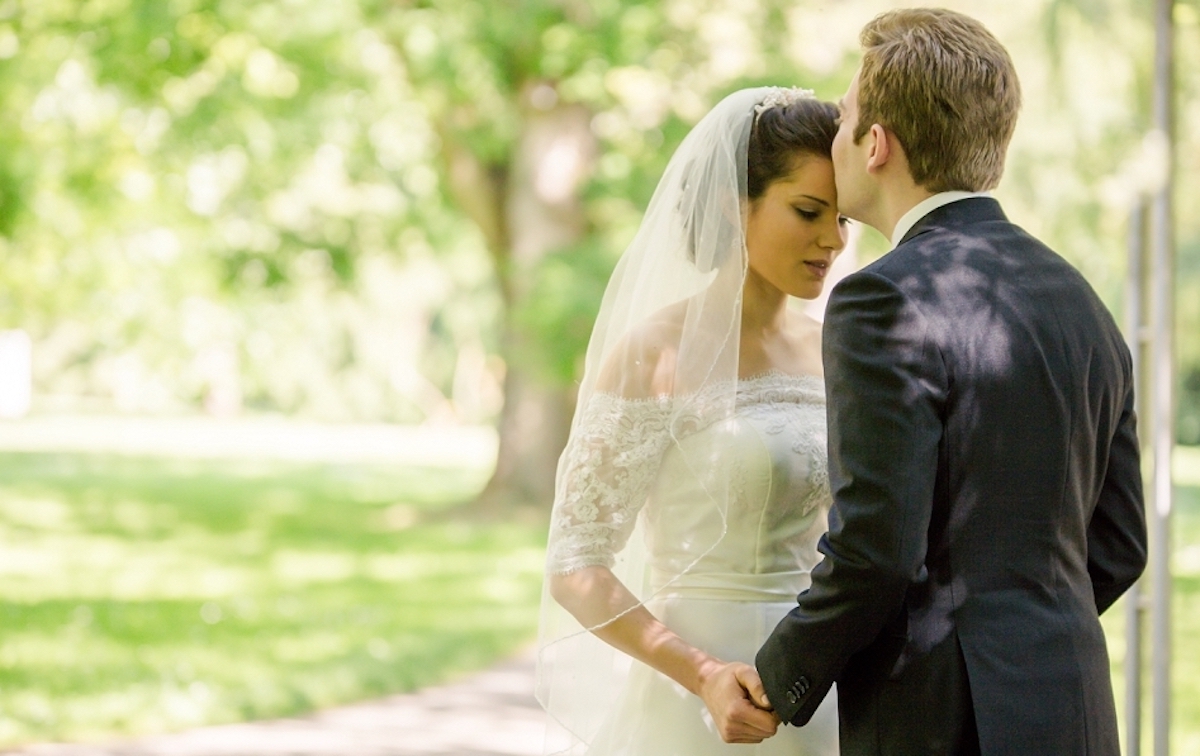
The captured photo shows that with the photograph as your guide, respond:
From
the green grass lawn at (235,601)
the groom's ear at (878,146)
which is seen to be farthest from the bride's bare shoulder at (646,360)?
the green grass lawn at (235,601)

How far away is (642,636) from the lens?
292cm

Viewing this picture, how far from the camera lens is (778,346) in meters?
3.31

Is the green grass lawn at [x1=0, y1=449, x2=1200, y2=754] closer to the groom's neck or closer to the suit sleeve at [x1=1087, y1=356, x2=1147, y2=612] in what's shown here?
the suit sleeve at [x1=1087, y1=356, x2=1147, y2=612]

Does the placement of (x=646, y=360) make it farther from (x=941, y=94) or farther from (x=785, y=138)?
(x=941, y=94)

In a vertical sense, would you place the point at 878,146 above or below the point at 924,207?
above

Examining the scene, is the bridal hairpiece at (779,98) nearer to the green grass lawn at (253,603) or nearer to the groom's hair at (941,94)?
the groom's hair at (941,94)

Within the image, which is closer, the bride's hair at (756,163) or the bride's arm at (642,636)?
the bride's arm at (642,636)

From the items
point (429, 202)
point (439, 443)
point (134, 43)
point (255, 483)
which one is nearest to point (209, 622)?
point (134, 43)

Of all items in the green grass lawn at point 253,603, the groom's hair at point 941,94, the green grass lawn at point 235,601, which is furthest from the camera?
the green grass lawn at point 235,601

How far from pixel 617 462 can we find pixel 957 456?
907 mm

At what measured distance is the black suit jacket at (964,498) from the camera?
2270 mm

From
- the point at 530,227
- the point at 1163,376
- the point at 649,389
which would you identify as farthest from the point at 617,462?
the point at 530,227

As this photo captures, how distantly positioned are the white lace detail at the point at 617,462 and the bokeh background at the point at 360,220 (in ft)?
7.34

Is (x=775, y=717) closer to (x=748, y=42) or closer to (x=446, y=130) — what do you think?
(x=748, y=42)
